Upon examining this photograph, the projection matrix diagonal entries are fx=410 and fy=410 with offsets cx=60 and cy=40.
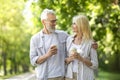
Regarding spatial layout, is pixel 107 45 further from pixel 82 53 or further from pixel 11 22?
pixel 11 22

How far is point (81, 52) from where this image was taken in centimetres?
581

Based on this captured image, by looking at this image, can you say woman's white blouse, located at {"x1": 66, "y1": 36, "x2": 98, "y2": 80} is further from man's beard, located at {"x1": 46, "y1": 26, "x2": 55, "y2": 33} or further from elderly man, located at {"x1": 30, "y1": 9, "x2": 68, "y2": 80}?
man's beard, located at {"x1": 46, "y1": 26, "x2": 55, "y2": 33}

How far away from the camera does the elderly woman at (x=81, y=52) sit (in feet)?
18.9

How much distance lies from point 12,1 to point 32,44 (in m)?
31.3

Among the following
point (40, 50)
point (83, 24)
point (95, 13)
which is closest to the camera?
point (83, 24)

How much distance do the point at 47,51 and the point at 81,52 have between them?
0.48 meters

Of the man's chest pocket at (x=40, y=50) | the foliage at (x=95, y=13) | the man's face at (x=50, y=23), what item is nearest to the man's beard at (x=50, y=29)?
the man's face at (x=50, y=23)

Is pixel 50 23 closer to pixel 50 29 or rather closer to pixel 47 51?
pixel 50 29

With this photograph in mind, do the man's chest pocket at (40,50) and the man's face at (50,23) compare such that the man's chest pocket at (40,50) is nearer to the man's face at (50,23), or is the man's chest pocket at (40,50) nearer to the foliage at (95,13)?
the man's face at (50,23)

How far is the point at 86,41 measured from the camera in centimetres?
582

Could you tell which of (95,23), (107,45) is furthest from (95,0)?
(107,45)

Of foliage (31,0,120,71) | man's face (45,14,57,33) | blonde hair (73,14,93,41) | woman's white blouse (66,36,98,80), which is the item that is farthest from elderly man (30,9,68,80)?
foliage (31,0,120,71)

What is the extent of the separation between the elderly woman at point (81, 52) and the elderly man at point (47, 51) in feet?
0.40

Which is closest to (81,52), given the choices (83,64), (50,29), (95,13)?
(83,64)
